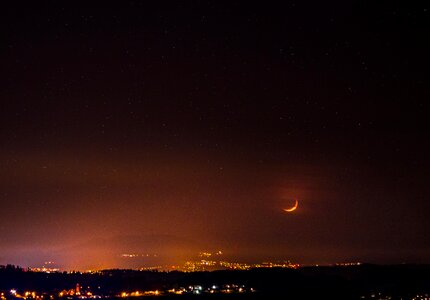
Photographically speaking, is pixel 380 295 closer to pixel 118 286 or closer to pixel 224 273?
pixel 224 273

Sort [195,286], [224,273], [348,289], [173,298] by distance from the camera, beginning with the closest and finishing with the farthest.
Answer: [173,298]
[348,289]
[195,286]
[224,273]

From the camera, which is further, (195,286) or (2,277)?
(195,286)

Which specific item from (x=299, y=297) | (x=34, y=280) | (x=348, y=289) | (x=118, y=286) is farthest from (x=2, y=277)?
(x=348, y=289)

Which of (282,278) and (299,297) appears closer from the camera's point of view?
(299,297)

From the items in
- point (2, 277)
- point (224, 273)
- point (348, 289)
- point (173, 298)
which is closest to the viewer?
point (173, 298)

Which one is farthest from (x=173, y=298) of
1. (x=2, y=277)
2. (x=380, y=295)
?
(x=380, y=295)

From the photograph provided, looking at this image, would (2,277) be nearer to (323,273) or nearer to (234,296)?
(234,296)
